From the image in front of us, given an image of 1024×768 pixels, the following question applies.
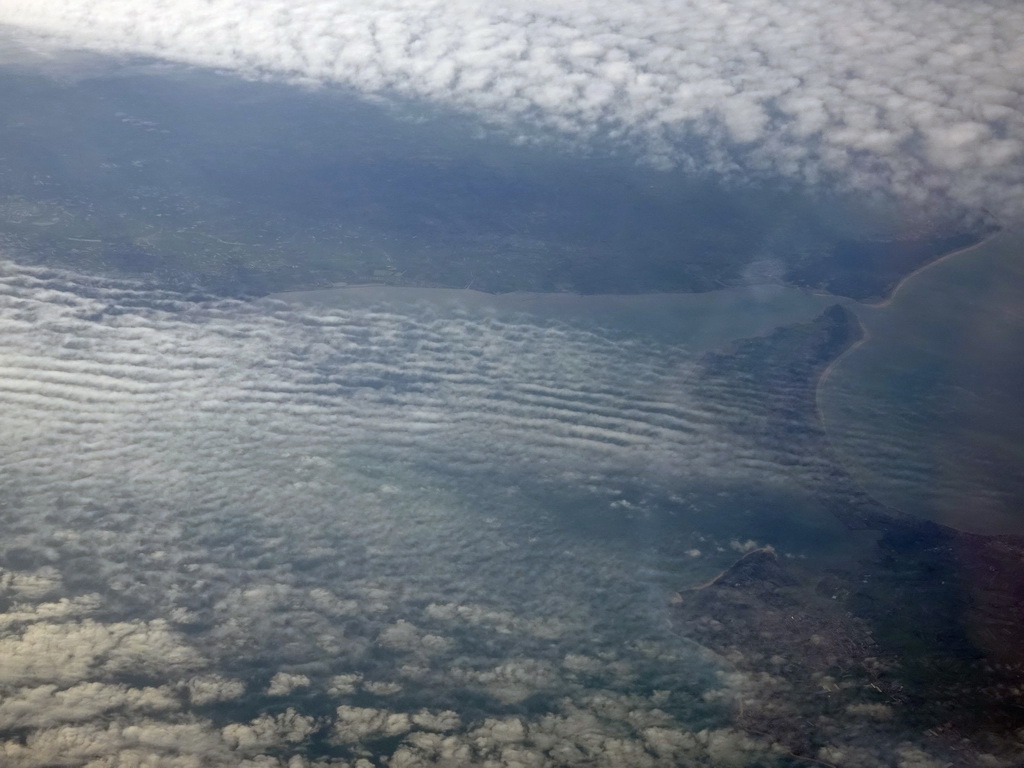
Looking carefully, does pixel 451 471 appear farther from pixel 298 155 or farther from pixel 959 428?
pixel 298 155

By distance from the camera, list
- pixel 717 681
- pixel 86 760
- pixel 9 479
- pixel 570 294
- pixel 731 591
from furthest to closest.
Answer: pixel 570 294 → pixel 9 479 → pixel 731 591 → pixel 717 681 → pixel 86 760

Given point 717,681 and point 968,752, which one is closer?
point 968,752

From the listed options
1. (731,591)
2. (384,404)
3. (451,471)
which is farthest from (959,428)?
(384,404)

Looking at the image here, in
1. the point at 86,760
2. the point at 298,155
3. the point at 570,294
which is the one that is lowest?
the point at 86,760

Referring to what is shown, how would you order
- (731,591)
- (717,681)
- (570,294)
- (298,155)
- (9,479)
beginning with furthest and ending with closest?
(298,155), (570,294), (9,479), (731,591), (717,681)

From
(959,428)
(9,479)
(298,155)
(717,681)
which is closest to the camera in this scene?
(717,681)

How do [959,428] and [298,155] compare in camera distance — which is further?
[298,155]

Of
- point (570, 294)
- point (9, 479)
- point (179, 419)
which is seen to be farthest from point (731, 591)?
point (9, 479)

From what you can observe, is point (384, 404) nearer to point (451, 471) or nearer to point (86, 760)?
point (451, 471)

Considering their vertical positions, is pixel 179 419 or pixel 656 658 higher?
pixel 179 419
